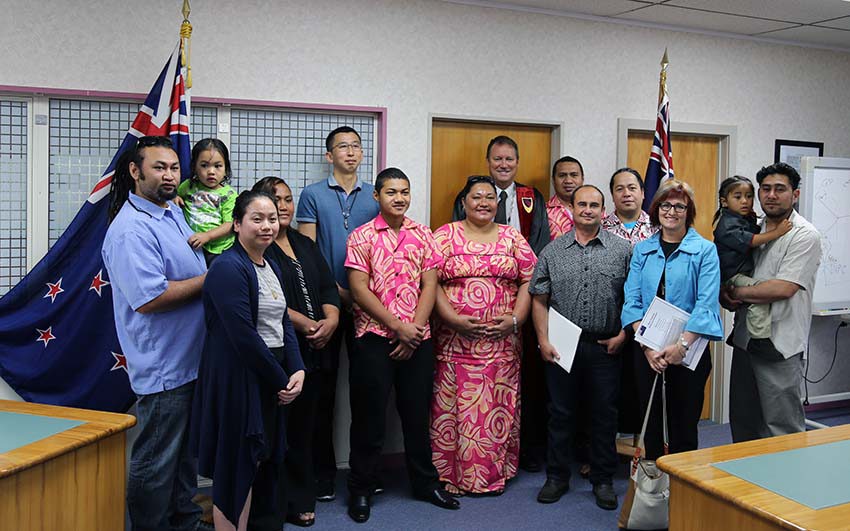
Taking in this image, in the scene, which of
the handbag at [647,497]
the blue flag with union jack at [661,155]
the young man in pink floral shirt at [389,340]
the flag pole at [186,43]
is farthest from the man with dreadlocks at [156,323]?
the blue flag with union jack at [661,155]

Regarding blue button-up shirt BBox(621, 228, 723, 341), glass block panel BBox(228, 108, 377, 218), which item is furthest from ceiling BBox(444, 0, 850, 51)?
blue button-up shirt BBox(621, 228, 723, 341)

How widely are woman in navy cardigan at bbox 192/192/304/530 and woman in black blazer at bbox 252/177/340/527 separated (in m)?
0.51

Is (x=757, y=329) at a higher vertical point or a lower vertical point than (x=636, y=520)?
higher

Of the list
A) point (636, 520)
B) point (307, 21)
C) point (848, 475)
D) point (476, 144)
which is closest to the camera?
point (848, 475)

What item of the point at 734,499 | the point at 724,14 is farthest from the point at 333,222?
the point at 724,14

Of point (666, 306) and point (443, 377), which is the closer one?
point (666, 306)

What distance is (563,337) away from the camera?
333cm

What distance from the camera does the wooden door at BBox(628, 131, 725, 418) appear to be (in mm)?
4664

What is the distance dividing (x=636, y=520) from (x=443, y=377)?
1062 mm

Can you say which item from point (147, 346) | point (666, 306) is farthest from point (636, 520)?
point (147, 346)

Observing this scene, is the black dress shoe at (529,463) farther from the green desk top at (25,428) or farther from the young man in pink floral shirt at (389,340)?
the green desk top at (25,428)

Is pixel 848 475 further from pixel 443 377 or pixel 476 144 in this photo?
pixel 476 144

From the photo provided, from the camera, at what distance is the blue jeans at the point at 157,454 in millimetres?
2600

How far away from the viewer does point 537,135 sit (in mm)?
4270
